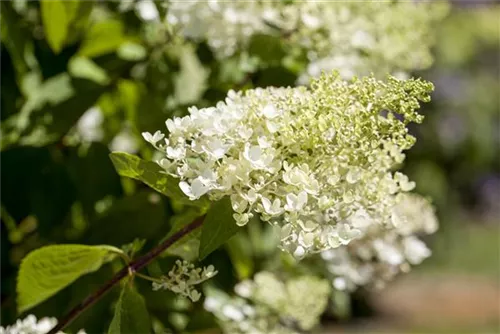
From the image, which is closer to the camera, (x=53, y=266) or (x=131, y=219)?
(x=53, y=266)

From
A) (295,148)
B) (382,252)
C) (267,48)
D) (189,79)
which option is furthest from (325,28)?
(295,148)

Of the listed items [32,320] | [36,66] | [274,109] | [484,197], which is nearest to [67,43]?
[36,66]

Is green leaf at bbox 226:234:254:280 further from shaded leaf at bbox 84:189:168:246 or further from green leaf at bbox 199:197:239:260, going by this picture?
green leaf at bbox 199:197:239:260

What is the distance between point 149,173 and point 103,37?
1.56 ft

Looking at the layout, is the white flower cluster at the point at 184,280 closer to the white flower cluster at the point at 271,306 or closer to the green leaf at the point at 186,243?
the green leaf at the point at 186,243

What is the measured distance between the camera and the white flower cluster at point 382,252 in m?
1.15

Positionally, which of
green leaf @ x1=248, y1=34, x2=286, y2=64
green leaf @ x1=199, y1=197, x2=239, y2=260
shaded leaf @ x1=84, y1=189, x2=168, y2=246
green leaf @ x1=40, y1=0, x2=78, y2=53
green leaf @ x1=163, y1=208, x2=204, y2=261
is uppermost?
green leaf @ x1=248, y1=34, x2=286, y2=64

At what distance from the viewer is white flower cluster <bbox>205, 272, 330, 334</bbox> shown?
1.06 m

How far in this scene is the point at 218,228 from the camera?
74 cm

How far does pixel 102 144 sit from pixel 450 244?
22.2ft

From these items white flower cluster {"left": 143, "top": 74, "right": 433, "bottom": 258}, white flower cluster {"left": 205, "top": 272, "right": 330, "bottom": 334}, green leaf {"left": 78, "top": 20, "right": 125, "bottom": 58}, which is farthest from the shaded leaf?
white flower cluster {"left": 143, "top": 74, "right": 433, "bottom": 258}

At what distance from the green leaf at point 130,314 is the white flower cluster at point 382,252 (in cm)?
39

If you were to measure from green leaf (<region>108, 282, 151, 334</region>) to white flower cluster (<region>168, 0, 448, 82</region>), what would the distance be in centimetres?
35

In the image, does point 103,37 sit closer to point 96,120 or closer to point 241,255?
point 96,120
